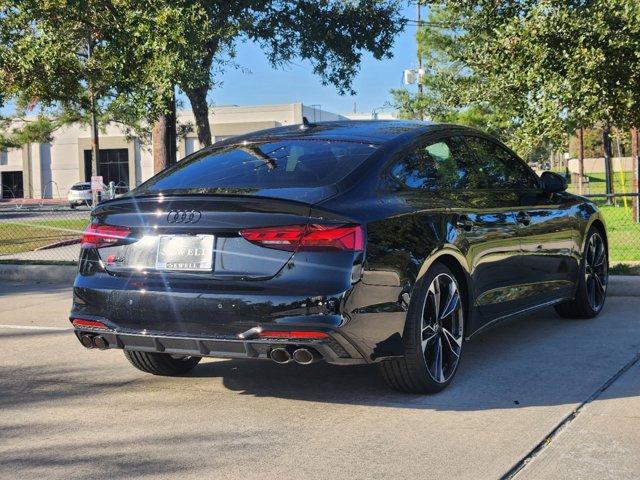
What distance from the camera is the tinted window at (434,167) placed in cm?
517

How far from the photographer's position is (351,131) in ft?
18.2

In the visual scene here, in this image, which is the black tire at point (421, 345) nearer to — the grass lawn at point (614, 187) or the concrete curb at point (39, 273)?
the concrete curb at point (39, 273)

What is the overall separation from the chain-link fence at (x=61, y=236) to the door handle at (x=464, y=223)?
5669mm

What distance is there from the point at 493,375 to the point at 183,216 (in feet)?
7.49

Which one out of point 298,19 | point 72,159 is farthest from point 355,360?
point 72,159

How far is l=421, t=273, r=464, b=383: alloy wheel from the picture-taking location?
4918 mm

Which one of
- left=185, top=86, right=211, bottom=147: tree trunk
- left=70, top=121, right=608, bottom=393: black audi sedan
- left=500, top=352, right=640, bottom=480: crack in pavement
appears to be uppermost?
left=185, top=86, right=211, bottom=147: tree trunk

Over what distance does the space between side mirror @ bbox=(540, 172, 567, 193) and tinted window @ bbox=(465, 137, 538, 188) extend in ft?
0.25

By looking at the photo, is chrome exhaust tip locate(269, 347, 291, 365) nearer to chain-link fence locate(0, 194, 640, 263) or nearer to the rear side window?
the rear side window

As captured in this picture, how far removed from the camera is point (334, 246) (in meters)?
4.36

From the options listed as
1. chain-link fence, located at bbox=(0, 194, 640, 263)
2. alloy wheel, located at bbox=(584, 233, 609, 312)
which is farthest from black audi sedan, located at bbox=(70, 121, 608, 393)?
chain-link fence, located at bbox=(0, 194, 640, 263)

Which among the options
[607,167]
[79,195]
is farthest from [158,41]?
[79,195]

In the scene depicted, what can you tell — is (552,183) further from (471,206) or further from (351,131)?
(351,131)

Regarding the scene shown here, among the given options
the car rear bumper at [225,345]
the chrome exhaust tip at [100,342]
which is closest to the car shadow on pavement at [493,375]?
the car rear bumper at [225,345]
